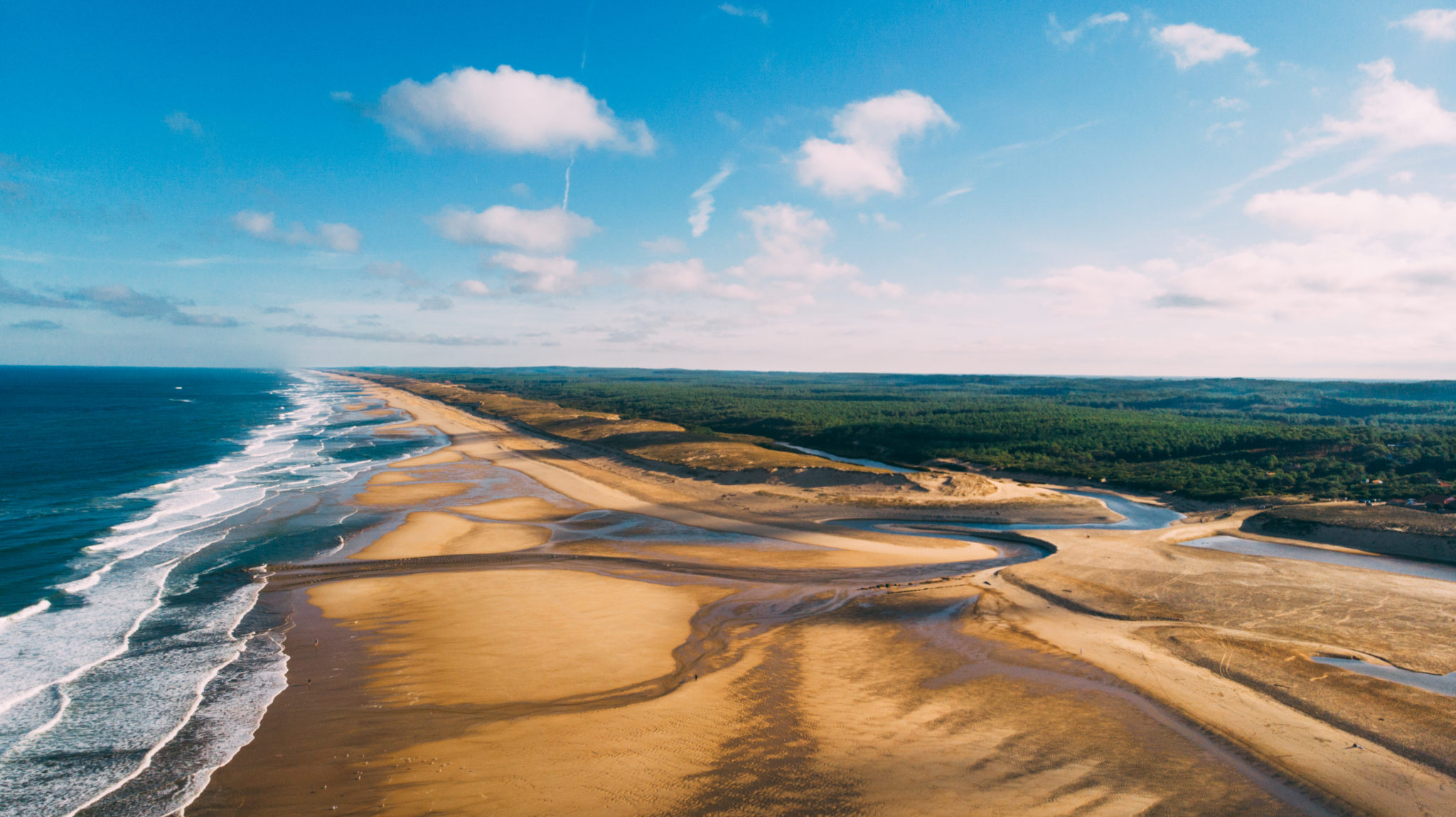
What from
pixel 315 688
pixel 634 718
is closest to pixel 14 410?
pixel 315 688

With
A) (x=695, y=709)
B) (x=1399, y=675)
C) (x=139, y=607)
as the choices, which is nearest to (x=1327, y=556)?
(x=1399, y=675)

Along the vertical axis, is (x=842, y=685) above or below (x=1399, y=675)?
below

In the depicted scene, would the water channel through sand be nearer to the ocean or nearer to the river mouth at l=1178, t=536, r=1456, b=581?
the ocean

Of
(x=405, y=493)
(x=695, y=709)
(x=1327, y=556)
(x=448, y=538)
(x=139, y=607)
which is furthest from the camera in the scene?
(x=405, y=493)

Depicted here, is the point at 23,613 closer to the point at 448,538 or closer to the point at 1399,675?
the point at 448,538

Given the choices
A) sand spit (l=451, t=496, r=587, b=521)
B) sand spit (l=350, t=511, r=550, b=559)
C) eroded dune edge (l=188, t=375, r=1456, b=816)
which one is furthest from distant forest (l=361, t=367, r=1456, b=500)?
sand spit (l=350, t=511, r=550, b=559)

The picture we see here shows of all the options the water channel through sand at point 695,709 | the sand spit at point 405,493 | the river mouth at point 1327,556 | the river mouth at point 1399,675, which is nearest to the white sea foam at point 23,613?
the water channel through sand at point 695,709
